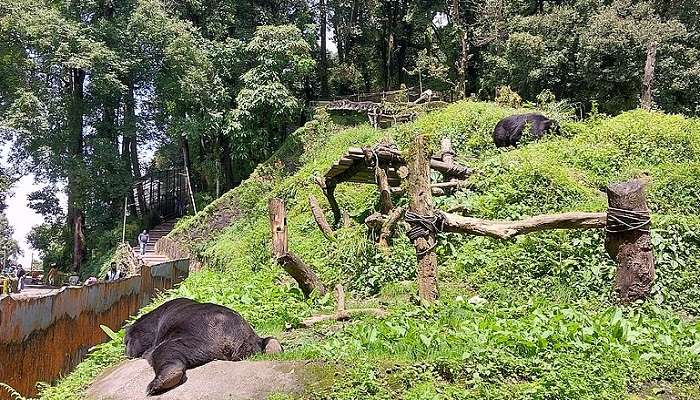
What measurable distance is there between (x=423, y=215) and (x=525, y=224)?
1.10 m

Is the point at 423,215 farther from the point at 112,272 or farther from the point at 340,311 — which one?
the point at 112,272

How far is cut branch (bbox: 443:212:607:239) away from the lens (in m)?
6.87

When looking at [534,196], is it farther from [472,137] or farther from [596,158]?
[472,137]

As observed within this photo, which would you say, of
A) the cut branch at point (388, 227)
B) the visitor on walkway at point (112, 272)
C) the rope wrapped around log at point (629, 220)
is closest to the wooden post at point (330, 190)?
the cut branch at point (388, 227)

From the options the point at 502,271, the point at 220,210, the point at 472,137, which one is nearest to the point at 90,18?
the point at 220,210

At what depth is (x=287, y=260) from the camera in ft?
28.3

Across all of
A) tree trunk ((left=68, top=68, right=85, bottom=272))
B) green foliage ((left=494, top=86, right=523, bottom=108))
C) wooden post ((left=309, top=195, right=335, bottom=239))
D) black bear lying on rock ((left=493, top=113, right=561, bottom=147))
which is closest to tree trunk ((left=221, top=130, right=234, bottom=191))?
tree trunk ((left=68, top=68, right=85, bottom=272))

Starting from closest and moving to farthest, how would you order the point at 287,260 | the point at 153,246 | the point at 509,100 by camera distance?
the point at 287,260 → the point at 509,100 → the point at 153,246

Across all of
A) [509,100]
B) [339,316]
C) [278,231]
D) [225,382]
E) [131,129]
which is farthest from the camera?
[131,129]

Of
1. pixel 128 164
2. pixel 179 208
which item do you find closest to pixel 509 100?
pixel 128 164

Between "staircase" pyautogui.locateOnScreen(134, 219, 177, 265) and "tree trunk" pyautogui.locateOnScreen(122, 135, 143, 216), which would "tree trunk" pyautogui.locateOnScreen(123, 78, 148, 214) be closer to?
"tree trunk" pyautogui.locateOnScreen(122, 135, 143, 216)

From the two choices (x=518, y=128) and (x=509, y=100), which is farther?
(x=509, y=100)

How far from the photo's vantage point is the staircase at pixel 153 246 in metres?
24.4

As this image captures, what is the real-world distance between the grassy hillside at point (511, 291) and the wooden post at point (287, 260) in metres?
0.26
